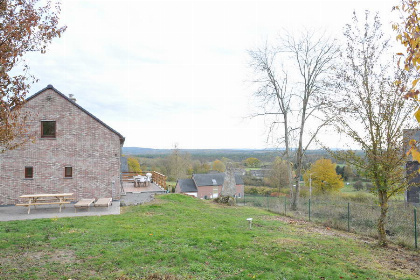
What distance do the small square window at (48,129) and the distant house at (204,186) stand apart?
102 feet

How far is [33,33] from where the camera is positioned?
18.2ft

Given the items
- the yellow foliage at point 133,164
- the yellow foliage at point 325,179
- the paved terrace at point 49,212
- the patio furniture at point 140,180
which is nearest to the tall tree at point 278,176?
the yellow foliage at point 325,179

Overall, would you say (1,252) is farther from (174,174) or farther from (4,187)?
(174,174)

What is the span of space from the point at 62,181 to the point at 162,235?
9153mm

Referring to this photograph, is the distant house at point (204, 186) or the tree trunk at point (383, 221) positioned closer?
the tree trunk at point (383, 221)

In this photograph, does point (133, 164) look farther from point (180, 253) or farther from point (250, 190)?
point (180, 253)

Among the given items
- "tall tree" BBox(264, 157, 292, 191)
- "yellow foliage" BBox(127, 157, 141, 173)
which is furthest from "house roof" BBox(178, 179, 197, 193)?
"yellow foliage" BBox(127, 157, 141, 173)

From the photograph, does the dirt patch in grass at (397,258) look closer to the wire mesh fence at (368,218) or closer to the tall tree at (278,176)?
the wire mesh fence at (368,218)

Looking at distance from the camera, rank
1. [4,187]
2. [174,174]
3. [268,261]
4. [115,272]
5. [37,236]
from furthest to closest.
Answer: [174,174], [4,187], [37,236], [268,261], [115,272]

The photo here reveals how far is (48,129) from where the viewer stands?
14672 mm

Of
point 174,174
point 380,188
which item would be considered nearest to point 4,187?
point 380,188

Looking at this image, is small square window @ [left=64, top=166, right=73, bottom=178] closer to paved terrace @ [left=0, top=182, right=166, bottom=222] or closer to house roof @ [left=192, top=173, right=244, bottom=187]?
paved terrace @ [left=0, top=182, right=166, bottom=222]

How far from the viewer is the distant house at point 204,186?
45394 mm

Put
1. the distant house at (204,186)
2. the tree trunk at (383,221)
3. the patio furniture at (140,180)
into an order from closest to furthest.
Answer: the tree trunk at (383,221)
the patio furniture at (140,180)
the distant house at (204,186)
